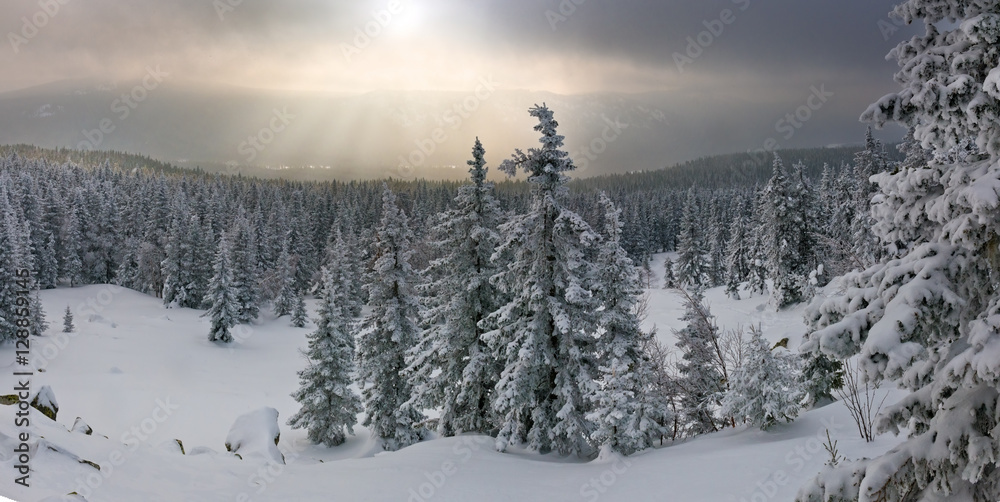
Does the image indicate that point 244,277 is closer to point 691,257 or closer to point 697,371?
point 697,371

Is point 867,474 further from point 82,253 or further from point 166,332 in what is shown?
point 82,253

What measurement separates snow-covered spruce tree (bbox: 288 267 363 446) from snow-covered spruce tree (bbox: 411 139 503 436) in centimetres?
983

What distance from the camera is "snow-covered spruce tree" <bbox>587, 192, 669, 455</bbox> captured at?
14742 mm

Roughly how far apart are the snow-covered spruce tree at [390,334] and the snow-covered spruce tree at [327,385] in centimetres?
306

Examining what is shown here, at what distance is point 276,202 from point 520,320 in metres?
89.4

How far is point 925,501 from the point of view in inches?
160

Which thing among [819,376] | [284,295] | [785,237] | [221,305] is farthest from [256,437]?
[284,295]

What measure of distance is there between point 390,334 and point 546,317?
10755 millimetres

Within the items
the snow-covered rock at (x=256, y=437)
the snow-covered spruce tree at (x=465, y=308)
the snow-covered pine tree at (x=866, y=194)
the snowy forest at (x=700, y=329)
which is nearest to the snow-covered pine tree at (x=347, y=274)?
the snowy forest at (x=700, y=329)

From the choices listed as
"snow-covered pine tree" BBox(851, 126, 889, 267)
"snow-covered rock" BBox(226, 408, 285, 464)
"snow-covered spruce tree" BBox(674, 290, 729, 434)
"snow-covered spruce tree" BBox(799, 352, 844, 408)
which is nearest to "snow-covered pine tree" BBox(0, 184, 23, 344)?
"snow-covered rock" BBox(226, 408, 285, 464)

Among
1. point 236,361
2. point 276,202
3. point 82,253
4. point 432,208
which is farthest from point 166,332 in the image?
point 432,208

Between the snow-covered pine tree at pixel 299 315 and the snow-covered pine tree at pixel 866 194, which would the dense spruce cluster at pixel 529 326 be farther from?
the snow-covered pine tree at pixel 299 315

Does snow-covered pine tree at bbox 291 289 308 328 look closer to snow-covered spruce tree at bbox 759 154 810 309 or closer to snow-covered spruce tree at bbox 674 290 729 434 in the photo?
snow-covered spruce tree at bbox 759 154 810 309

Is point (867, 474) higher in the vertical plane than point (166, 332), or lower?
higher
